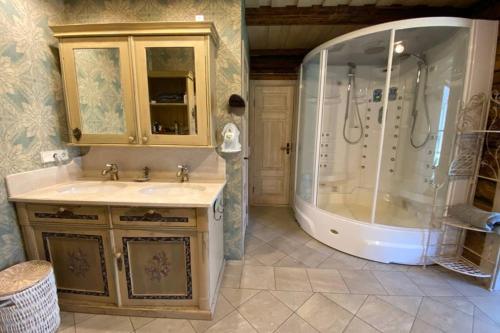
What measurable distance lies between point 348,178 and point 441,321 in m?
1.85

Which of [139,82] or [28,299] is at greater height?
[139,82]

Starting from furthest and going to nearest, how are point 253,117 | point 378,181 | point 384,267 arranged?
point 253,117 → point 378,181 → point 384,267

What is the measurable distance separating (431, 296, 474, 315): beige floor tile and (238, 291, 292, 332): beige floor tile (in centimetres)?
117

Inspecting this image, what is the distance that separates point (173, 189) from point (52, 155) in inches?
36.5

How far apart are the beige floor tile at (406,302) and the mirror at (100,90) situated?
239 cm

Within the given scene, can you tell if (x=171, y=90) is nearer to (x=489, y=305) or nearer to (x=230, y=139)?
(x=230, y=139)

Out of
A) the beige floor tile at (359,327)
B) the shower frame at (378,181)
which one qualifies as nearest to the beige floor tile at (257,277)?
the beige floor tile at (359,327)

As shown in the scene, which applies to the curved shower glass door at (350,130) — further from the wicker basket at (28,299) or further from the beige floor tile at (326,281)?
the wicker basket at (28,299)

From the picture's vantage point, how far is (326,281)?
1.84 meters

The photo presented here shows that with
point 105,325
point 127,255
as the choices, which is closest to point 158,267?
point 127,255

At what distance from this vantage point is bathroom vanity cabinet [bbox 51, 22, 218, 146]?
1.51 meters

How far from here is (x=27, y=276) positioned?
4.10 ft

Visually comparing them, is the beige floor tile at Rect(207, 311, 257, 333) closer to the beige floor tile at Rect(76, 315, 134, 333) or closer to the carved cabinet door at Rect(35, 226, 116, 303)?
the beige floor tile at Rect(76, 315, 134, 333)

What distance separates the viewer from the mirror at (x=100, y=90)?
5.19 ft
